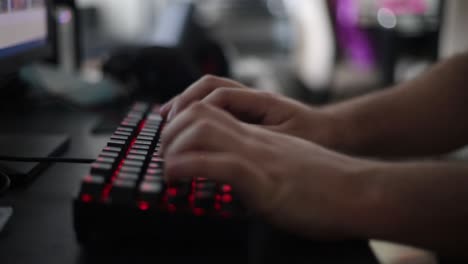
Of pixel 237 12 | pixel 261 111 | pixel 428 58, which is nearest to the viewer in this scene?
pixel 261 111

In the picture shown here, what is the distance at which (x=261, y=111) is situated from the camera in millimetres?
604

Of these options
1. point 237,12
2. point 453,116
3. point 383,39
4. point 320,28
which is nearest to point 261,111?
point 453,116

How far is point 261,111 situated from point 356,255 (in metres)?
0.25

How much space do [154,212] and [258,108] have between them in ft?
0.82

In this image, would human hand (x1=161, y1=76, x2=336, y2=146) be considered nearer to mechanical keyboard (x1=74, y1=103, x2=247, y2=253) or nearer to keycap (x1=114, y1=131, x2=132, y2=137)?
keycap (x1=114, y1=131, x2=132, y2=137)

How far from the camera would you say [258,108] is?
0.60 meters

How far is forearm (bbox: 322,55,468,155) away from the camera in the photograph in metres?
0.71

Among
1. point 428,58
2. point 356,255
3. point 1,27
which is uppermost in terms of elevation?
point 1,27

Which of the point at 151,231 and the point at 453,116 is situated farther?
the point at 453,116

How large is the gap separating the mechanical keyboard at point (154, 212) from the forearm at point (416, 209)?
105 mm

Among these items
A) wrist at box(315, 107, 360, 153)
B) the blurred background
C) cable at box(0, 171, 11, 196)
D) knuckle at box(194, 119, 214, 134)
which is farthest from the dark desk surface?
the blurred background

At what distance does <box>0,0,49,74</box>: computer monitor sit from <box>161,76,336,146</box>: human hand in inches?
10.4

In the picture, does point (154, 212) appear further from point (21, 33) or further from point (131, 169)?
point (21, 33)

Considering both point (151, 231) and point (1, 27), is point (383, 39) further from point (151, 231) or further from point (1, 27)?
point (151, 231)
